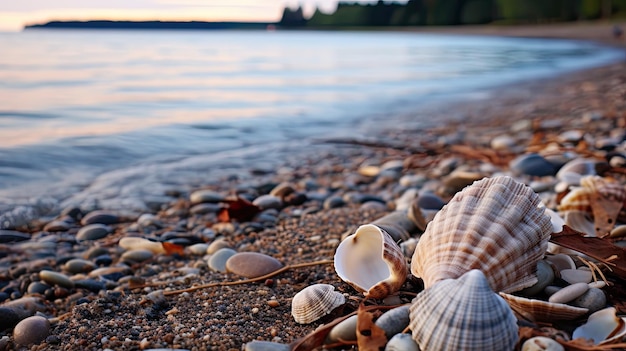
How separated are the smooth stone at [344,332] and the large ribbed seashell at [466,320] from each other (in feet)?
0.70

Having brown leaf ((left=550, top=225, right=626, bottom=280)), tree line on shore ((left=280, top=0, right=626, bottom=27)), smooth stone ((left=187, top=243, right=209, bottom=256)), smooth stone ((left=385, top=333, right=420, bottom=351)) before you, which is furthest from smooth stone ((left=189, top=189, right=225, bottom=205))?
tree line on shore ((left=280, top=0, right=626, bottom=27))

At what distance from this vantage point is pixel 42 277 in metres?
2.63

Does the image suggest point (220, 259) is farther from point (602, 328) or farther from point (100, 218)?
point (602, 328)

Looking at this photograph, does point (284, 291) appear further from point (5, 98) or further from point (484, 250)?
point (5, 98)

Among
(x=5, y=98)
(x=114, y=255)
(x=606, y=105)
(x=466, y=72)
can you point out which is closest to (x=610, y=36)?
(x=466, y=72)

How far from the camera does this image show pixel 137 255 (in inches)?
116

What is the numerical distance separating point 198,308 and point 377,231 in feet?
2.31

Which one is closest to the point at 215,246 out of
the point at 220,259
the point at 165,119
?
the point at 220,259

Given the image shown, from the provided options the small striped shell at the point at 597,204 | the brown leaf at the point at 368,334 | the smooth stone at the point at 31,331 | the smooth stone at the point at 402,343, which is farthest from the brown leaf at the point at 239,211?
the smooth stone at the point at 402,343

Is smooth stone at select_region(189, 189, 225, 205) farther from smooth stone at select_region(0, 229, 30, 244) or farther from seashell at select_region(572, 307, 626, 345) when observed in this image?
seashell at select_region(572, 307, 626, 345)

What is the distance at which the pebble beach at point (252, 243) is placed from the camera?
1.85 m

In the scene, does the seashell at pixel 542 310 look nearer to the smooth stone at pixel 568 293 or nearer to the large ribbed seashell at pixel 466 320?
the smooth stone at pixel 568 293

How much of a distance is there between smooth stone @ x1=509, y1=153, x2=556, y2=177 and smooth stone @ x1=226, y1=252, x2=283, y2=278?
2235mm

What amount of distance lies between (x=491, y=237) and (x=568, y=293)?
294 mm
